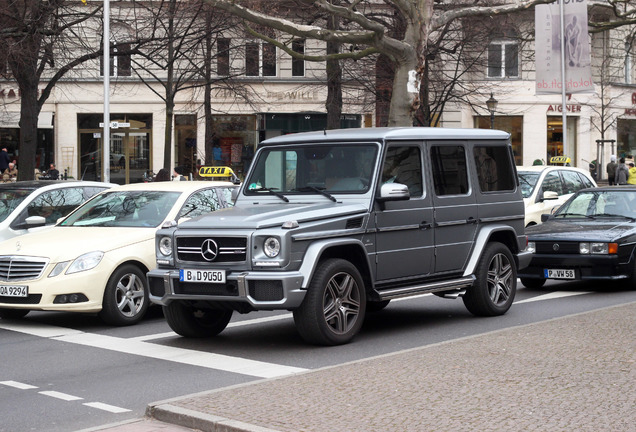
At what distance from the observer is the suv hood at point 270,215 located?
9414 mm

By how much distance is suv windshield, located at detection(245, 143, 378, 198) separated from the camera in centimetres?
1036

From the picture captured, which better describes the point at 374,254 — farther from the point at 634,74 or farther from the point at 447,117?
the point at 634,74

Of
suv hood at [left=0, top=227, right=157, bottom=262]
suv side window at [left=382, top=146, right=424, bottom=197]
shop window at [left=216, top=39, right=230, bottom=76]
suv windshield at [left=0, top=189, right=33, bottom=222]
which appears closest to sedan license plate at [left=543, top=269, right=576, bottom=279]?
suv side window at [left=382, top=146, right=424, bottom=197]

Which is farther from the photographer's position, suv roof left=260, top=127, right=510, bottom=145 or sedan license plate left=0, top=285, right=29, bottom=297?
sedan license plate left=0, top=285, right=29, bottom=297

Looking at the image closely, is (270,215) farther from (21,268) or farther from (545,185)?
(545,185)

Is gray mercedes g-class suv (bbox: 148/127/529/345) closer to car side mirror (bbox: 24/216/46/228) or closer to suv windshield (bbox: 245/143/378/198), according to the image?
suv windshield (bbox: 245/143/378/198)

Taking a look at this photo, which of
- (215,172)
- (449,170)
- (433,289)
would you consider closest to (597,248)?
(449,170)

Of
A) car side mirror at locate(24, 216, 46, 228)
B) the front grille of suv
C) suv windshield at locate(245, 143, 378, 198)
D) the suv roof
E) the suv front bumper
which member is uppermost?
the suv roof

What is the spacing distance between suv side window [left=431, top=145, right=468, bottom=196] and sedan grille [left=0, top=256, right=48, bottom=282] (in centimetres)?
432

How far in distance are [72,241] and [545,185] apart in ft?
37.4

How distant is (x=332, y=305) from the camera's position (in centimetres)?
957

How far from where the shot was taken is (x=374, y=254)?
10102mm

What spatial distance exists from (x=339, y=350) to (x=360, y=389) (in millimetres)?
2237

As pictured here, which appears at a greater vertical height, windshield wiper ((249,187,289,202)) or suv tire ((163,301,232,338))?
windshield wiper ((249,187,289,202))
